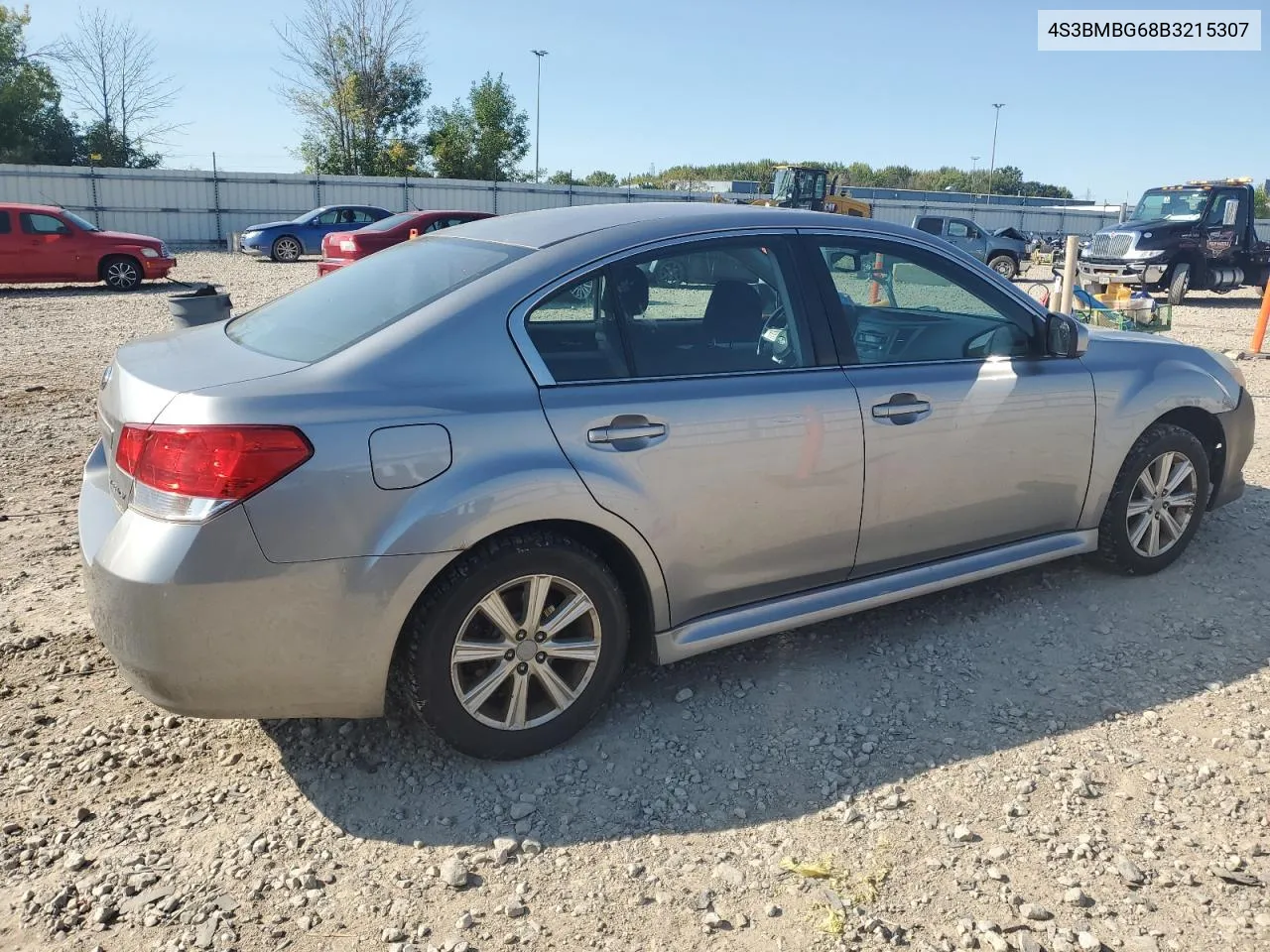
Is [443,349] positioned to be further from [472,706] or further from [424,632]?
[472,706]

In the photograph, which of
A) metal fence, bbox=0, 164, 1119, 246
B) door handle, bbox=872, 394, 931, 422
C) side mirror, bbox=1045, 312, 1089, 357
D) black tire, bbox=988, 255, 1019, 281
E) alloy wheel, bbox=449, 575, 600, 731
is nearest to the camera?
alloy wheel, bbox=449, 575, 600, 731

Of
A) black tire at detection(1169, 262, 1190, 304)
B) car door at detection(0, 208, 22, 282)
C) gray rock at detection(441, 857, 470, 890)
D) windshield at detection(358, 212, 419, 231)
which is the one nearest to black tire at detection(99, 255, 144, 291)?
car door at detection(0, 208, 22, 282)

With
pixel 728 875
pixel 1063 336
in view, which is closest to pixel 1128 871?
pixel 728 875

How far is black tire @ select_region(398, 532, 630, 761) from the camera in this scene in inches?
112

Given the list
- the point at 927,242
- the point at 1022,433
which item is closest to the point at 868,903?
the point at 1022,433

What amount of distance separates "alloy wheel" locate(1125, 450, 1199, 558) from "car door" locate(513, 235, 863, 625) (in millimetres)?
1725

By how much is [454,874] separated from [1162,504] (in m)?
3.61

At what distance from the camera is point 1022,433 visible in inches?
155

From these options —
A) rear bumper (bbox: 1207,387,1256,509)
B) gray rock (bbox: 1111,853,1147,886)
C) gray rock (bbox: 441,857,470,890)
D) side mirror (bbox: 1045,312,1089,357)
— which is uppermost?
side mirror (bbox: 1045,312,1089,357)

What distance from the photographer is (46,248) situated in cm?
1683

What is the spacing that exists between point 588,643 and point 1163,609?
2.72 meters

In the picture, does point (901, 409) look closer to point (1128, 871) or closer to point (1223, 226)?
point (1128, 871)

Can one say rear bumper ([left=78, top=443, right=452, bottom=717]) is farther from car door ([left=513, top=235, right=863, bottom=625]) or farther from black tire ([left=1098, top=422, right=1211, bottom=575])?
black tire ([left=1098, top=422, right=1211, bottom=575])

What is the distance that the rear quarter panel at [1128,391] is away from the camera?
167 inches
